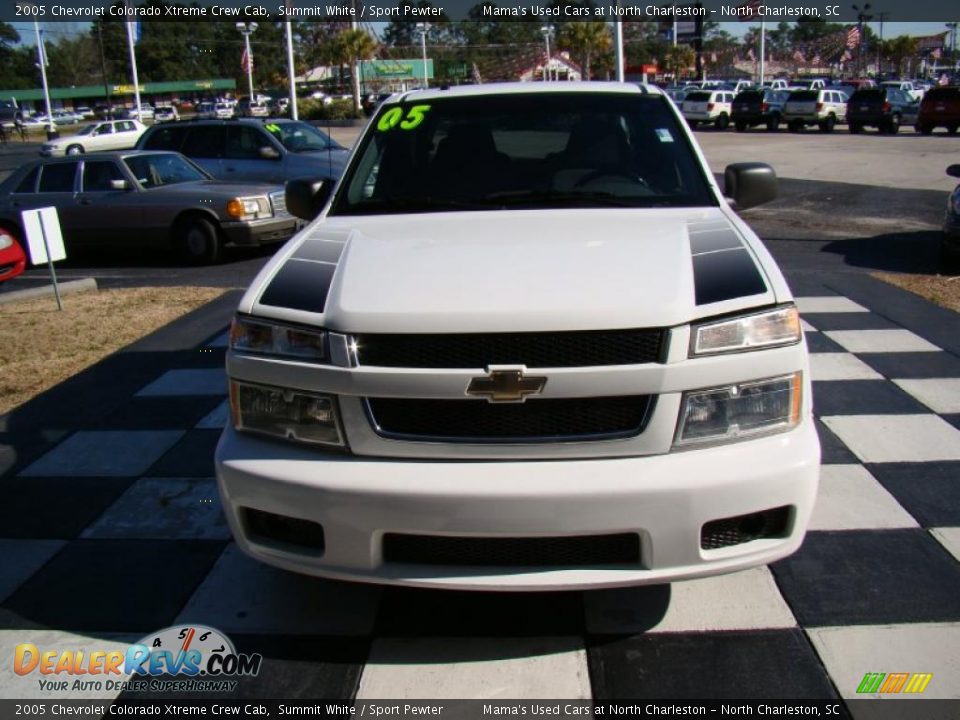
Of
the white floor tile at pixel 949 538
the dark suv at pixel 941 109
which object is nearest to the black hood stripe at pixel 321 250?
the white floor tile at pixel 949 538

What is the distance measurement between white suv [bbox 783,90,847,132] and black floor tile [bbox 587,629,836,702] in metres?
36.4

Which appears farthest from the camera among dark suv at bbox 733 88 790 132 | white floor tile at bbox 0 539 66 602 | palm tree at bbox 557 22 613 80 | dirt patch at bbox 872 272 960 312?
palm tree at bbox 557 22 613 80

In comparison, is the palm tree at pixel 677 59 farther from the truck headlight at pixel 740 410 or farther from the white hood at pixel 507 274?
the truck headlight at pixel 740 410

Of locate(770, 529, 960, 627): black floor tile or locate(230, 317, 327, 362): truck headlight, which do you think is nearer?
locate(230, 317, 327, 362): truck headlight

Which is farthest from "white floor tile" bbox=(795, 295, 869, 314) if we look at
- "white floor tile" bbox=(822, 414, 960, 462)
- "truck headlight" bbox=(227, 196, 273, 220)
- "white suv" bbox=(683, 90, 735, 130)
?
"white suv" bbox=(683, 90, 735, 130)

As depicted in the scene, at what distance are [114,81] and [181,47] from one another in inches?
345

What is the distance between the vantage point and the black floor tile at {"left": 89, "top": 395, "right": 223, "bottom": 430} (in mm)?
5148

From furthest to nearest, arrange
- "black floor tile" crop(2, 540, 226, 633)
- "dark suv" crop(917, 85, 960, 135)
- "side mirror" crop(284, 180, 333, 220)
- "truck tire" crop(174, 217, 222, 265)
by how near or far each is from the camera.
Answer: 1. "dark suv" crop(917, 85, 960, 135)
2. "truck tire" crop(174, 217, 222, 265)
3. "side mirror" crop(284, 180, 333, 220)
4. "black floor tile" crop(2, 540, 226, 633)

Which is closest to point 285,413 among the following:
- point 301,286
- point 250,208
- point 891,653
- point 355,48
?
point 301,286

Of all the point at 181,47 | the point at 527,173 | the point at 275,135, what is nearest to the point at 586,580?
the point at 527,173

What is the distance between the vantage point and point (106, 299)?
29.3 feet

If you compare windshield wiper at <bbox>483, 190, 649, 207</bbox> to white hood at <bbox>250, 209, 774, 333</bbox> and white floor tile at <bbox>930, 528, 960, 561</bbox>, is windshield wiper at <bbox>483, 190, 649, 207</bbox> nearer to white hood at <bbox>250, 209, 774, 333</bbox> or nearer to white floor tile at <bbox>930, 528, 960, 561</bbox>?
white hood at <bbox>250, 209, 774, 333</bbox>

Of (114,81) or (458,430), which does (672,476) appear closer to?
(458,430)

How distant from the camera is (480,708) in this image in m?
2.69
